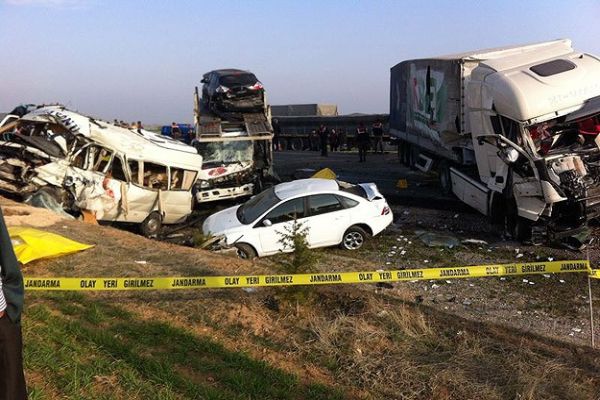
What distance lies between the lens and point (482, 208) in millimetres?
12914

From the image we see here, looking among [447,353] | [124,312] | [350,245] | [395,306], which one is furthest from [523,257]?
[124,312]

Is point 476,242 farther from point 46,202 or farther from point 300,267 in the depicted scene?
point 46,202

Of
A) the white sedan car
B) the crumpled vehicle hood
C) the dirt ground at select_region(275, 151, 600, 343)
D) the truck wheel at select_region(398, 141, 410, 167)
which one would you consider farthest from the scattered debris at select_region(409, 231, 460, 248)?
the truck wheel at select_region(398, 141, 410, 167)

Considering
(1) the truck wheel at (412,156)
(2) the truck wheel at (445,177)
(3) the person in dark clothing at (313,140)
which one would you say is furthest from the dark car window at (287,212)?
(3) the person in dark clothing at (313,140)

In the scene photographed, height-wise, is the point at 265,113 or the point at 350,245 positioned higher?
the point at 265,113

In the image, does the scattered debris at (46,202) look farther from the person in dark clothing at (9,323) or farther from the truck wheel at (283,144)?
the truck wheel at (283,144)

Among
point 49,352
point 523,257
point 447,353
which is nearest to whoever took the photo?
point 49,352

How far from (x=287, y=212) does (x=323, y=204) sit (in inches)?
30.3

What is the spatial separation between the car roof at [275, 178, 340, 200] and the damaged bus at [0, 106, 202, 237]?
3.30 meters

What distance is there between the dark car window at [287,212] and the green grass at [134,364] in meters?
5.55

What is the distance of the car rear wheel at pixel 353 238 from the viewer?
11539 millimetres

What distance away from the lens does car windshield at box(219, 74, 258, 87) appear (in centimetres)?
1917

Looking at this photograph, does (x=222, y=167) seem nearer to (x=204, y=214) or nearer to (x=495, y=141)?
(x=204, y=214)

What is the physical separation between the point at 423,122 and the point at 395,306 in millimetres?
11897
